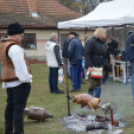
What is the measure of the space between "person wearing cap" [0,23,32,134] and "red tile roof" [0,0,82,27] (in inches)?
573

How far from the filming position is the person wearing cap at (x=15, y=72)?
3.31m

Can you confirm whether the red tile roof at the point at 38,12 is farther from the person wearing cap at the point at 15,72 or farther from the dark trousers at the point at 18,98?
the dark trousers at the point at 18,98

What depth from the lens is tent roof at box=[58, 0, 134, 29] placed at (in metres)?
8.25

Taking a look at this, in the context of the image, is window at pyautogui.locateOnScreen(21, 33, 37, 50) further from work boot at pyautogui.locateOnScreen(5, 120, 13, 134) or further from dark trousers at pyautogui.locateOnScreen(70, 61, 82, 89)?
work boot at pyautogui.locateOnScreen(5, 120, 13, 134)

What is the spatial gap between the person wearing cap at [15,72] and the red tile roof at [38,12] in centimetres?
1456

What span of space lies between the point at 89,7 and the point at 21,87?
30058 millimetres

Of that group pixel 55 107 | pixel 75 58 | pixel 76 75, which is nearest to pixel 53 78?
pixel 76 75

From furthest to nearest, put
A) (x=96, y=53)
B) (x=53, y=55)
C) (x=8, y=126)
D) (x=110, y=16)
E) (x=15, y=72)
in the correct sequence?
1. (x=110, y=16)
2. (x=53, y=55)
3. (x=96, y=53)
4. (x=8, y=126)
5. (x=15, y=72)

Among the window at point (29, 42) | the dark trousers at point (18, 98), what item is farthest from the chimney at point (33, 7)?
the dark trousers at point (18, 98)

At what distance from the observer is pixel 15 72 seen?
3369 millimetres

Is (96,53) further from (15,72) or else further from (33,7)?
(33,7)

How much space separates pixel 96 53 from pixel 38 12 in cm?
1497

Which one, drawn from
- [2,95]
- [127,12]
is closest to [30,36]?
[127,12]

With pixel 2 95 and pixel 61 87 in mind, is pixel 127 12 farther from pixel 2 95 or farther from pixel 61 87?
pixel 2 95
